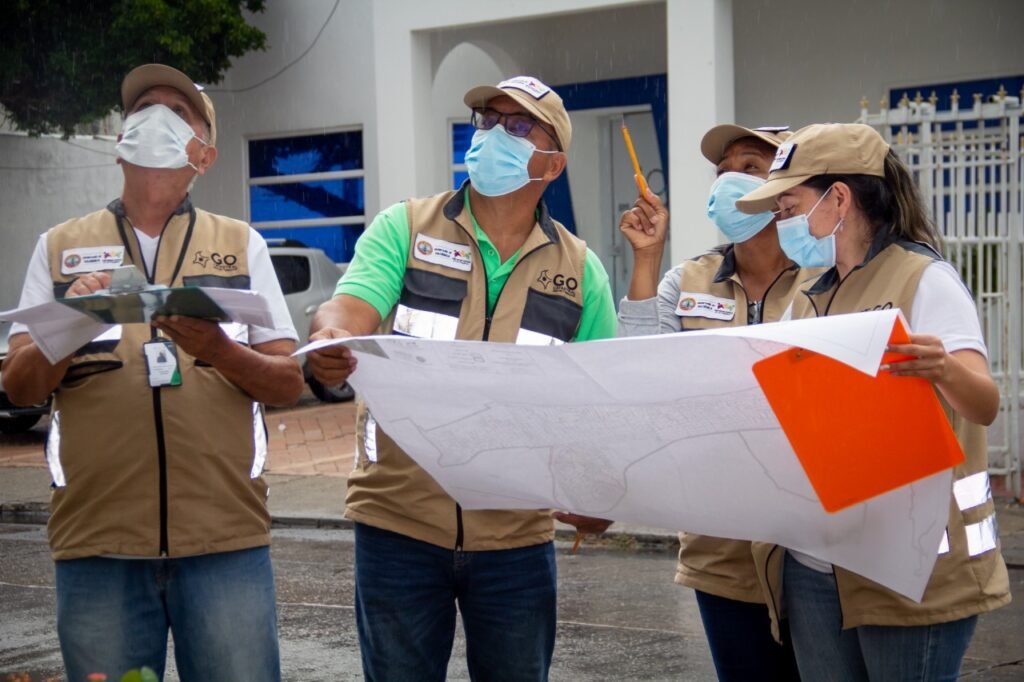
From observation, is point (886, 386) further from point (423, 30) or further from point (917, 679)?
point (423, 30)

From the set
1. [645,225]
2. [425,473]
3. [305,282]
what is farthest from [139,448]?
[305,282]

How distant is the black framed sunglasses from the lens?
3699 millimetres

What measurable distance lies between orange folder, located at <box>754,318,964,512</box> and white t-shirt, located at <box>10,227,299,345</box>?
1282mm

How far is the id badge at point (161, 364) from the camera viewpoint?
3.29m

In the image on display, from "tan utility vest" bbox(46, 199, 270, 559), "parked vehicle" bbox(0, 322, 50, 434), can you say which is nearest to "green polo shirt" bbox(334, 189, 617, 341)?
"tan utility vest" bbox(46, 199, 270, 559)

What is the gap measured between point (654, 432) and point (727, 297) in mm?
1111

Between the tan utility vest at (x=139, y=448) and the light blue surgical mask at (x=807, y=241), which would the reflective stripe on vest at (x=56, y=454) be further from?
the light blue surgical mask at (x=807, y=241)

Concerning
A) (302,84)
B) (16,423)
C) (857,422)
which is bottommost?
(16,423)

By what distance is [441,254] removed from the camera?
352 cm

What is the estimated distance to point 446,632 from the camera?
11.6 ft

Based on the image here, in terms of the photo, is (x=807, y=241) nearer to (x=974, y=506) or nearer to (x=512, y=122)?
(x=974, y=506)

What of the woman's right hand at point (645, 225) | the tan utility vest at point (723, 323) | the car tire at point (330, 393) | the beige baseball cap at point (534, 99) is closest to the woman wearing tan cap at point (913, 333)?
the tan utility vest at point (723, 323)

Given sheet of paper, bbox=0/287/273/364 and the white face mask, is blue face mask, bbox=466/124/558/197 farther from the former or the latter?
sheet of paper, bbox=0/287/273/364

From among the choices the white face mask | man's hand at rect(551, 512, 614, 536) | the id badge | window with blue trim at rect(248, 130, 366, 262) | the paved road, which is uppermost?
window with blue trim at rect(248, 130, 366, 262)
